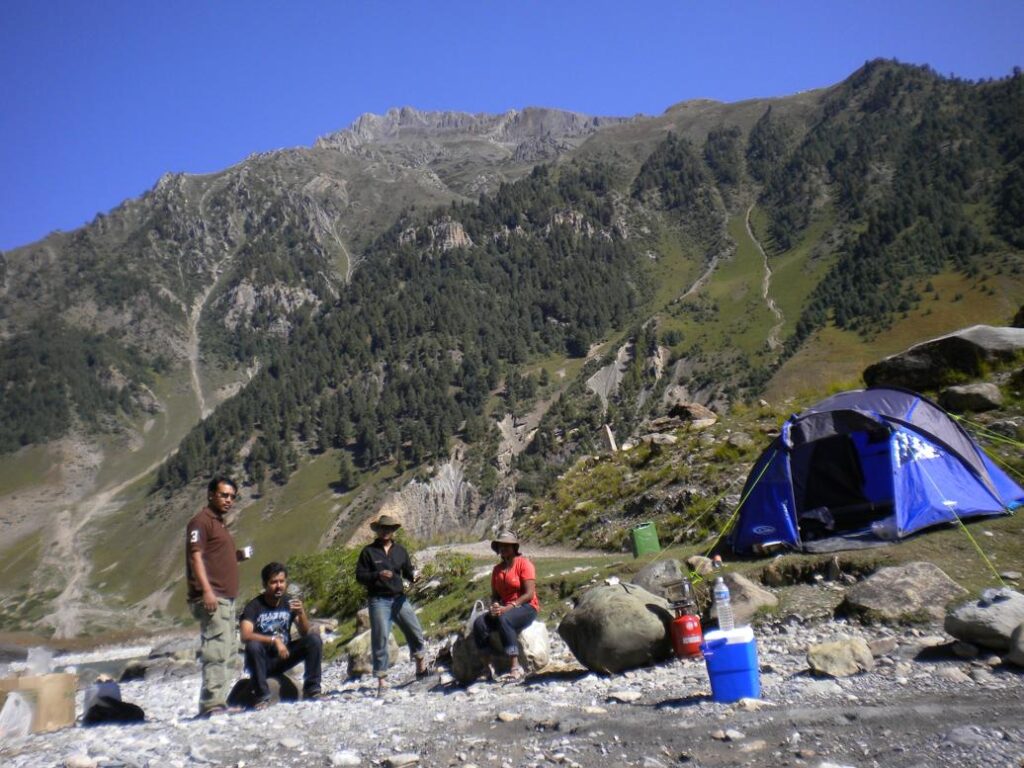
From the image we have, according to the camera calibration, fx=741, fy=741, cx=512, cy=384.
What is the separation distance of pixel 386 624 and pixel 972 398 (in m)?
13.5

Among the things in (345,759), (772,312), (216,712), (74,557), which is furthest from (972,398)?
(74,557)

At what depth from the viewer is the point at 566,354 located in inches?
6890

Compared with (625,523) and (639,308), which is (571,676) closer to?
(625,523)

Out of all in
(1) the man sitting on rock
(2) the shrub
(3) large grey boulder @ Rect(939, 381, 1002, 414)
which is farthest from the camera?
(2) the shrub

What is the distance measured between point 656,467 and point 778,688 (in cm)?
1577

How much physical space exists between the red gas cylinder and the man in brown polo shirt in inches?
200

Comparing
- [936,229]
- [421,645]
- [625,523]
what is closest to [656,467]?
[625,523]

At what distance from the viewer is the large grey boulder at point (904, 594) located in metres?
8.41

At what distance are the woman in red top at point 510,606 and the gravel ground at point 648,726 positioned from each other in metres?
0.53

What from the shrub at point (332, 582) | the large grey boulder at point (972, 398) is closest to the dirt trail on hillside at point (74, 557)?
the shrub at point (332, 582)

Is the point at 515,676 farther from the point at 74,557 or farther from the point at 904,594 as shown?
the point at 74,557

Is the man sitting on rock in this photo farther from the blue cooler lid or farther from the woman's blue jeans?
the blue cooler lid

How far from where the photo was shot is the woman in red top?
9.05 m

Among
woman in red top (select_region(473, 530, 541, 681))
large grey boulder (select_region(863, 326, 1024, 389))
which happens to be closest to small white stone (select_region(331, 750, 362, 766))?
woman in red top (select_region(473, 530, 541, 681))
